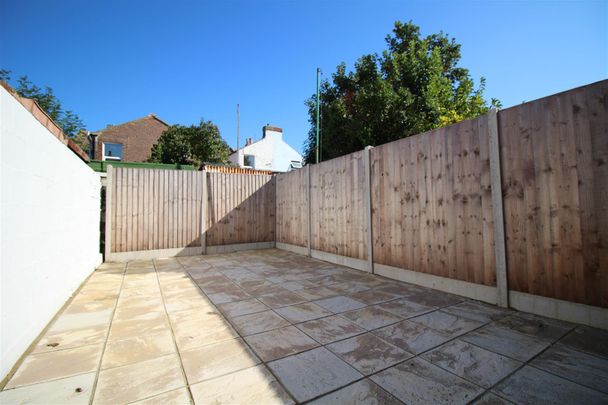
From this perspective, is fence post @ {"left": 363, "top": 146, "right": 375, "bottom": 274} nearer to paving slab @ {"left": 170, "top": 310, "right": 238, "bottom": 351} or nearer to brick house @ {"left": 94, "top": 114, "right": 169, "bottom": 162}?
paving slab @ {"left": 170, "top": 310, "right": 238, "bottom": 351}

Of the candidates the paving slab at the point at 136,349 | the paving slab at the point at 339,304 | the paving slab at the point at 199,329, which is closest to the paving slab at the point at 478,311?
the paving slab at the point at 339,304

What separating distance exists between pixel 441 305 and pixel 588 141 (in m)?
2.15

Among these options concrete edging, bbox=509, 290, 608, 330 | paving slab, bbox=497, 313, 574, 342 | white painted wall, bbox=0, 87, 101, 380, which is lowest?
paving slab, bbox=497, 313, 574, 342

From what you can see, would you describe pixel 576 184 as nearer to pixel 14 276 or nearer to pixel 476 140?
pixel 476 140

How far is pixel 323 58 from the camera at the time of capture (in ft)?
41.2

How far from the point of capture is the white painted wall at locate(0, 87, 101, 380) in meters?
1.89

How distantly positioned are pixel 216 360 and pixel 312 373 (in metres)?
0.73

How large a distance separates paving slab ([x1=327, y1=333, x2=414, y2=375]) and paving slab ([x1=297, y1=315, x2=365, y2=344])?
3.9 inches

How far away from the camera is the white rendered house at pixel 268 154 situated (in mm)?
23641

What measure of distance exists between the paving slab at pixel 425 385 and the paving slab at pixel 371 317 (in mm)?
726

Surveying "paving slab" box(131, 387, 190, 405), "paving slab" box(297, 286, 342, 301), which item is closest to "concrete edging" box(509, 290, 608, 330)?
"paving slab" box(297, 286, 342, 301)

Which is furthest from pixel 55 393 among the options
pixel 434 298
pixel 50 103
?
pixel 50 103

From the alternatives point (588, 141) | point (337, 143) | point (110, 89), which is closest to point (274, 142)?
point (337, 143)

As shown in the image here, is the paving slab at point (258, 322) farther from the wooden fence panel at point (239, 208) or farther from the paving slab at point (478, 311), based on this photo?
the wooden fence panel at point (239, 208)
